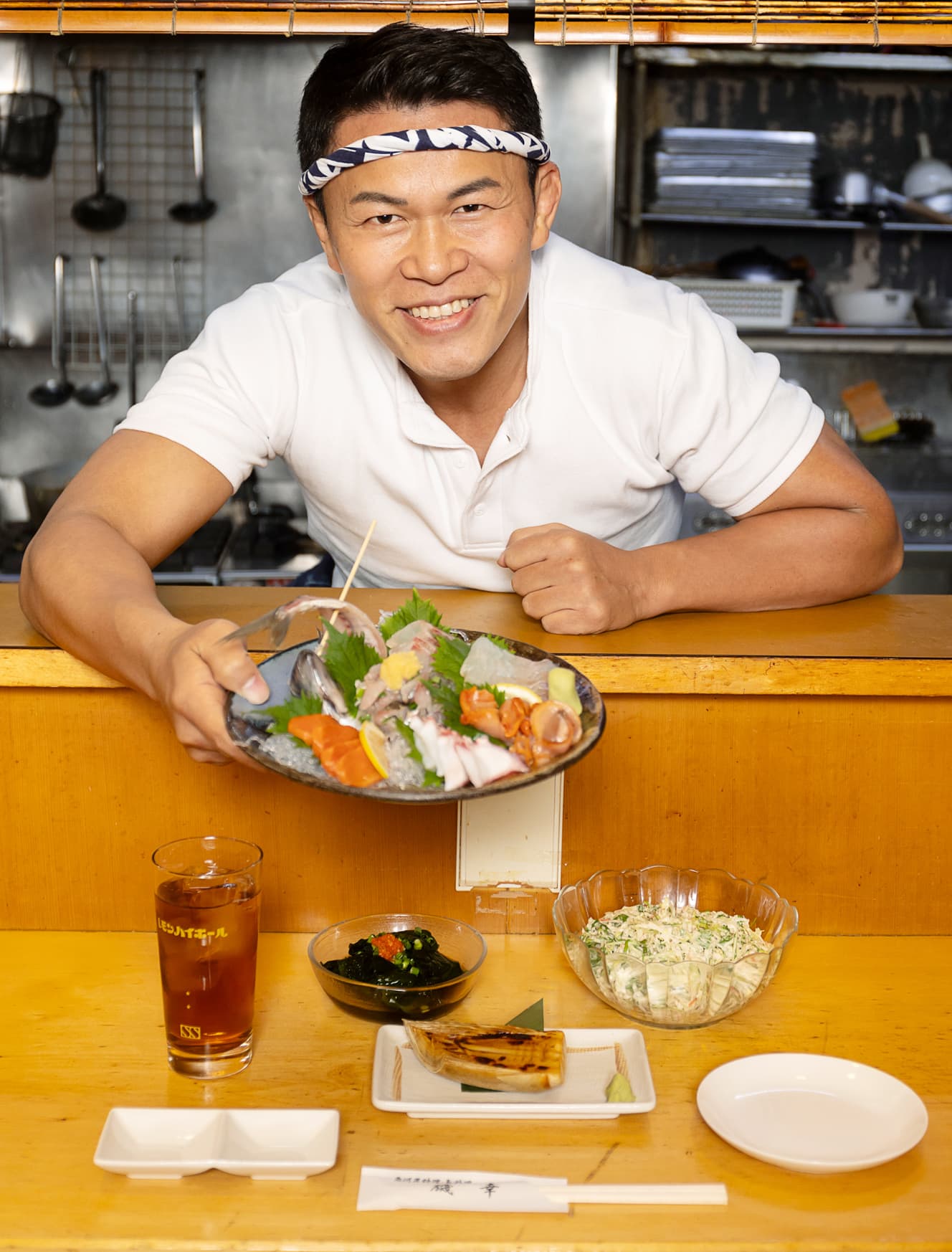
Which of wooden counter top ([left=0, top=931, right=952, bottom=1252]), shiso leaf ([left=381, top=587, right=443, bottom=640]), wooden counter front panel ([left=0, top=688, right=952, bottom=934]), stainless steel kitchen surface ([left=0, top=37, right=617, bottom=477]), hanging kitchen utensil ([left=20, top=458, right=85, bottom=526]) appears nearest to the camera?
wooden counter top ([left=0, top=931, right=952, bottom=1252])

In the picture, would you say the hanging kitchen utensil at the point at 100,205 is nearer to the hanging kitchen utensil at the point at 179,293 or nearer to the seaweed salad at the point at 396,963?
the hanging kitchen utensil at the point at 179,293

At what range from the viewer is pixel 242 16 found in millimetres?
1935

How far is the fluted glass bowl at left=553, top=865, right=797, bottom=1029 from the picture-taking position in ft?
4.12

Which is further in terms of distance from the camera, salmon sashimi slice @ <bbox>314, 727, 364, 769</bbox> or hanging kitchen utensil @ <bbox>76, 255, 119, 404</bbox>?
hanging kitchen utensil @ <bbox>76, 255, 119, 404</bbox>

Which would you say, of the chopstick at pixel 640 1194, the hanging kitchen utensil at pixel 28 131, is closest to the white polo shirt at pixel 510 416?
the chopstick at pixel 640 1194

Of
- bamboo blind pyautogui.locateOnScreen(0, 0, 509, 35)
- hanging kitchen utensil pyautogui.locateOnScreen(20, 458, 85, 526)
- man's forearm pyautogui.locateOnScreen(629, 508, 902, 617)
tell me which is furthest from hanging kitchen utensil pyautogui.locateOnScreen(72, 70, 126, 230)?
man's forearm pyautogui.locateOnScreen(629, 508, 902, 617)

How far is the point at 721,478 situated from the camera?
1864 mm

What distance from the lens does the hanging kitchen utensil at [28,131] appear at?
12.9 ft

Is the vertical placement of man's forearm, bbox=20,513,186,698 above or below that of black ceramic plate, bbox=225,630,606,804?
above

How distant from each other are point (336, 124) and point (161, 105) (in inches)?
102

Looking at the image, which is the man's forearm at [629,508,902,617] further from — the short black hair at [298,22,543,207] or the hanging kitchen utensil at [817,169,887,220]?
the hanging kitchen utensil at [817,169,887,220]

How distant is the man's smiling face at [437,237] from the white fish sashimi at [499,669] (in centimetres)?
62

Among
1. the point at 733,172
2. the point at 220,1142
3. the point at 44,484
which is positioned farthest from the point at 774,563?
the point at 44,484

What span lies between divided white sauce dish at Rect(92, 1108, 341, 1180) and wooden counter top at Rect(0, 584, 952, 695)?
509 millimetres
